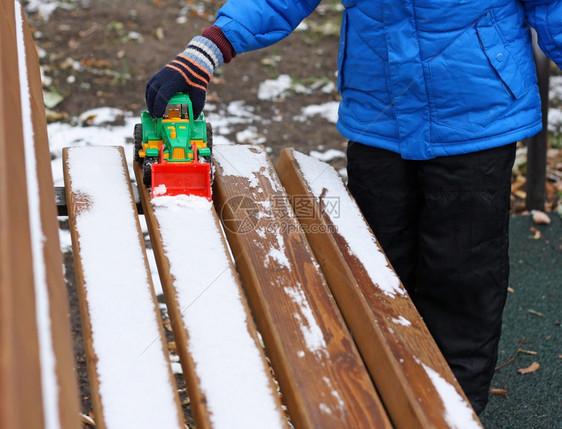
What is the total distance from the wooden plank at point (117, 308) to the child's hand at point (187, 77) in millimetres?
241

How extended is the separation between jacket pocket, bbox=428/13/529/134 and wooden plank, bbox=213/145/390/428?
1.98 feet

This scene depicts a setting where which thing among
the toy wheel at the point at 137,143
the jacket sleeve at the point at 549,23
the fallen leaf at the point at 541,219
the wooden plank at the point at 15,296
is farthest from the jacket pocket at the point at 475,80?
the fallen leaf at the point at 541,219

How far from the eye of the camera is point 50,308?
1071mm

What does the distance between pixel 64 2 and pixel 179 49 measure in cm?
186

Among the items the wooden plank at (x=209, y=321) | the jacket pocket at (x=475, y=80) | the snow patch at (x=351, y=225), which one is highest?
the jacket pocket at (x=475, y=80)

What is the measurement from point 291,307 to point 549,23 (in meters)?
1.20

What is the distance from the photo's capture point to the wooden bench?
113cm

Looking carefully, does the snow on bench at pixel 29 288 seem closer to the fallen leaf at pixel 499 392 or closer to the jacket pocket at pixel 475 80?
the jacket pocket at pixel 475 80

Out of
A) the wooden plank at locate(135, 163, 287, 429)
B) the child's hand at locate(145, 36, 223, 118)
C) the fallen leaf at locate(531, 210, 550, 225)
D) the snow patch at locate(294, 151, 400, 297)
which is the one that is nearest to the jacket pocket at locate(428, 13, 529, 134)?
the snow patch at locate(294, 151, 400, 297)

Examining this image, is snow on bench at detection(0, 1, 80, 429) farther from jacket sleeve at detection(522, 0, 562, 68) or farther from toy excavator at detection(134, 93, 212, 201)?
jacket sleeve at detection(522, 0, 562, 68)

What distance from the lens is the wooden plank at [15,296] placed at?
74 centimetres

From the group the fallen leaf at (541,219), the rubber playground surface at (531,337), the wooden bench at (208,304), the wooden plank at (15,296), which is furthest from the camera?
the fallen leaf at (541,219)

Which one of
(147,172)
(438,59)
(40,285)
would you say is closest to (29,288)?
(40,285)

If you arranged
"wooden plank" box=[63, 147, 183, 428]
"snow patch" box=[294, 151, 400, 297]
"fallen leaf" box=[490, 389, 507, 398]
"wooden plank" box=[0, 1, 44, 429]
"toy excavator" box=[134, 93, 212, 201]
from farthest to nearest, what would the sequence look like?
"fallen leaf" box=[490, 389, 507, 398]
"toy excavator" box=[134, 93, 212, 201]
"snow patch" box=[294, 151, 400, 297]
"wooden plank" box=[63, 147, 183, 428]
"wooden plank" box=[0, 1, 44, 429]
